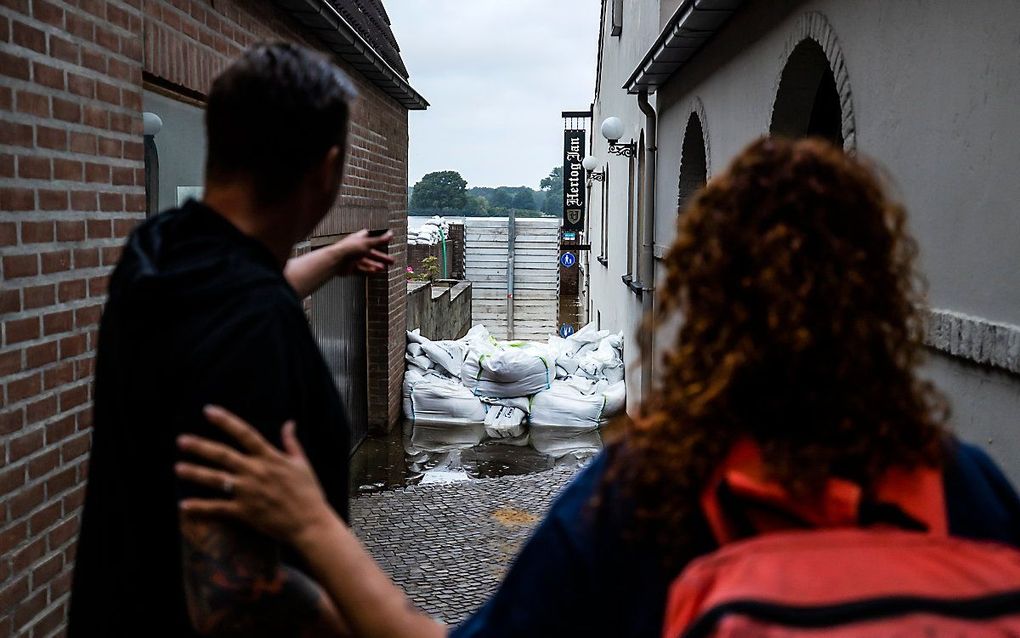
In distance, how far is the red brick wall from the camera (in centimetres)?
298

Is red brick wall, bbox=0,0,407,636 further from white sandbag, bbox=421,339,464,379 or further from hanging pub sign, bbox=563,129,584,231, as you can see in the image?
hanging pub sign, bbox=563,129,584,231

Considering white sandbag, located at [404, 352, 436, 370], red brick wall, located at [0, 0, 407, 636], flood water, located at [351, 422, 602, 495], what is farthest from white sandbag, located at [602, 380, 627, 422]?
red brick wall, located at [0, 0, 407, 636]

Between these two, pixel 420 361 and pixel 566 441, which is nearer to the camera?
pixel 566 441

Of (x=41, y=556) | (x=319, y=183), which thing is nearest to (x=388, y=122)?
(x=41, y=556)

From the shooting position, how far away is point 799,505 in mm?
1115

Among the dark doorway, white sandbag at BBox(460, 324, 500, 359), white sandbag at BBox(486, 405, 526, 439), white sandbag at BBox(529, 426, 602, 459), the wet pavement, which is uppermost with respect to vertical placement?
the dark doorway

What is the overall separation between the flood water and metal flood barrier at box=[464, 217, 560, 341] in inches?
745

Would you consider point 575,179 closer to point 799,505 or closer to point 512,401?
point 512,401

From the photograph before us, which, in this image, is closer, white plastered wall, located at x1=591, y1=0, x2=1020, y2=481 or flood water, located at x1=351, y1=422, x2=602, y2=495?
white plastered wall, located at x1=591, y1=0, x2=1020, y2=481

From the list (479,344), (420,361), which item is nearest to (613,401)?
(479,344)

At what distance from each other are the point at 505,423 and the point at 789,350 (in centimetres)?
911

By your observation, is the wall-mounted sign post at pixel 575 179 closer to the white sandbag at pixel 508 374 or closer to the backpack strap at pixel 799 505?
the white sandbag at pixel 508 374

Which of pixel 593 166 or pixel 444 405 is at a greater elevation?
pixel 593 166

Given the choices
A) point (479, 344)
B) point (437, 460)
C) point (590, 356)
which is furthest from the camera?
point (590, 356)
